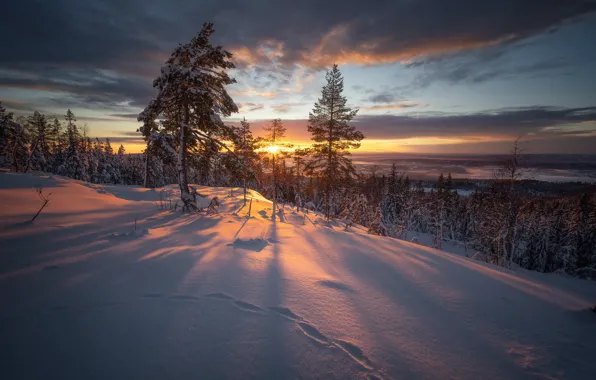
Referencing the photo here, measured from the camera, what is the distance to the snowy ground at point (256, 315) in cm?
191

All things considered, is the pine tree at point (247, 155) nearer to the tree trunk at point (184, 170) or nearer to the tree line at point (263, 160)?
the tree line at point (263, 160)

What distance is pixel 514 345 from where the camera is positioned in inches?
103

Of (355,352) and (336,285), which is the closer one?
(355,352)

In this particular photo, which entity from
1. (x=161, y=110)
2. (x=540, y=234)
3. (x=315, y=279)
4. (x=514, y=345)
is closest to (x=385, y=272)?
(x=315, y=279)

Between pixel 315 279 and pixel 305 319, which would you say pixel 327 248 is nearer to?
pixel 315 279

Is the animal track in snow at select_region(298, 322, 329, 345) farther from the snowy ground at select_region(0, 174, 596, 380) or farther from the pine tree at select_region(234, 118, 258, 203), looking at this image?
the pine tree at select_region(234, 118, 258, 203)

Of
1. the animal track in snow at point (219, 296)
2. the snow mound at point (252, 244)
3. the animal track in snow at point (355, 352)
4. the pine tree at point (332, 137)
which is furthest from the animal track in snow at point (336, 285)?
the pine tree at point (332, 137)

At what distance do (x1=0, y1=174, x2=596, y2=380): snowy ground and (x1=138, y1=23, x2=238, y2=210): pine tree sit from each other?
5.15 m

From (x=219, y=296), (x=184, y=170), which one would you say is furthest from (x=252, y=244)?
(x=184, y=170)

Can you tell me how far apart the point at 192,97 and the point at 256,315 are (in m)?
8.16

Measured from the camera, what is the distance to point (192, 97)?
821 cm

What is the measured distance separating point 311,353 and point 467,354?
5.55 feet

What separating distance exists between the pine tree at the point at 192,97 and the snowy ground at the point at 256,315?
16.9 feet

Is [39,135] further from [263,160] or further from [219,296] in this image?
[219,296]
